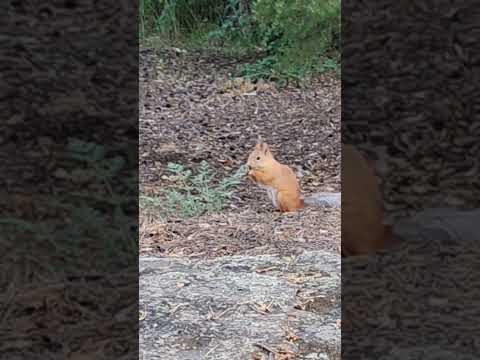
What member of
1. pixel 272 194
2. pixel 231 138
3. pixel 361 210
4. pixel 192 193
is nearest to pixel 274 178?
pixel 272 194

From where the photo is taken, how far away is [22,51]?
146cm

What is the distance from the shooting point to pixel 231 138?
16.3 feet

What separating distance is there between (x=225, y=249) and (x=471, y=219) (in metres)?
1.92

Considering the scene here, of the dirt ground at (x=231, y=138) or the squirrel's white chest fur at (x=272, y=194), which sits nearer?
the dirt ground at (x=231, y=138)

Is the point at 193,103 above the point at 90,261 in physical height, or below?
above

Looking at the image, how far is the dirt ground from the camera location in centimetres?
368

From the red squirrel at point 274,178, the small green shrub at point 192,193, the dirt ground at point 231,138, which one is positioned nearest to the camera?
the dirt ground at point 231,138

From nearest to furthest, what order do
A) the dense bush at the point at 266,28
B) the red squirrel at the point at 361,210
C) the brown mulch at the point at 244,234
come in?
the red squirrel at the point at 361,210 < the brown mulch at the point at 244,234 < the dense bush at the point at 266,28

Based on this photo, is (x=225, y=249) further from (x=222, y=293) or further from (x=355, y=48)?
(x=355, y=48)

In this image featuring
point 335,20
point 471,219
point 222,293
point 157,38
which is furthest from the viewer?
point 157,38

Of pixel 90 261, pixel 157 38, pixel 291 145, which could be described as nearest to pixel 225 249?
pixel 291 145

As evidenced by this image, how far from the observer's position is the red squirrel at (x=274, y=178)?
12.5 feet

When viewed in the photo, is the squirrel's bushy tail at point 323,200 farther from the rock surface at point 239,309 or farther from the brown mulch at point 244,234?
the rock surface at point 239,309

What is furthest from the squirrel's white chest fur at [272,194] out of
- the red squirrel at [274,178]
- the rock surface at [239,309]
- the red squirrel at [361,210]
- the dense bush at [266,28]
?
the red squirrel at [361,210]
